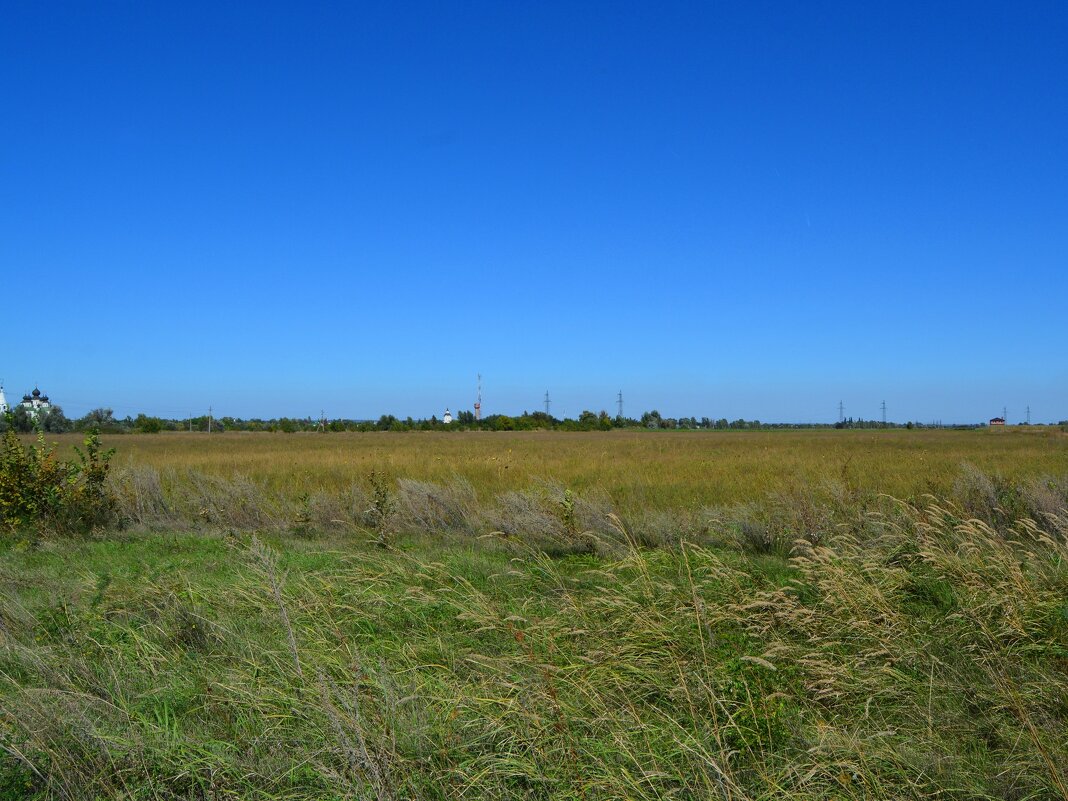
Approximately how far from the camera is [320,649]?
565cm

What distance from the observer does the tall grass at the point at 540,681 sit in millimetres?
3926

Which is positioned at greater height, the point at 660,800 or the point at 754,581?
the point at 754,581

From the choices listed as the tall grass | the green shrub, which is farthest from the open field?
the green shrub

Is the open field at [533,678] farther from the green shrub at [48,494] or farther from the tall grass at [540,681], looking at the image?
the green shrub at [48,494]

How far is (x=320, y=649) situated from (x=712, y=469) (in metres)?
20.5

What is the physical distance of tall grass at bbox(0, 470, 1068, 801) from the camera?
12.9ft

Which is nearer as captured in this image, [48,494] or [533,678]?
[533,678]

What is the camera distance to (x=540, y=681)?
4.80 m

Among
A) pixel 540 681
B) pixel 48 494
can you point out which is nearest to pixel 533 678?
pixel 540 681

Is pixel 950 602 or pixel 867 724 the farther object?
pixel 950 602

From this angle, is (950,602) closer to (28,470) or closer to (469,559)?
(469,559)

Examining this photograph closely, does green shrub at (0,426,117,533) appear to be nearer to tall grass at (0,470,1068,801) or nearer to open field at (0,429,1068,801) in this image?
open field at (0,429,1068,801)

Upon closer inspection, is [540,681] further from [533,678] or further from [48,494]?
[48,494]

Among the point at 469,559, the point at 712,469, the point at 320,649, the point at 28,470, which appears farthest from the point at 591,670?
the point at 712,469
